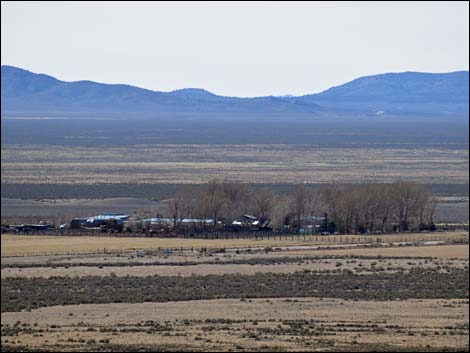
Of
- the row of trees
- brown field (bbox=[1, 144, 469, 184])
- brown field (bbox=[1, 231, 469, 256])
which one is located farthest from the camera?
brown field (bbox=[1, 144, 469, 184])

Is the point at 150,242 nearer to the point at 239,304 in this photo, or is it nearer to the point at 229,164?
the point at 239,304

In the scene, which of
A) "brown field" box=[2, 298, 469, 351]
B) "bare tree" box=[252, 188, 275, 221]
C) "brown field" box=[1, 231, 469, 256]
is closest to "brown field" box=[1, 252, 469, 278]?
"brown field" box=[1, 231, 469, 256]

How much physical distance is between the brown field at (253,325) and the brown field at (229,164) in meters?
44.8

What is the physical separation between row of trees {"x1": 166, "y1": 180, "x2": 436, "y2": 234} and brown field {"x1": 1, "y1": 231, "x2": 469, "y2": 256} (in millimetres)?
2270

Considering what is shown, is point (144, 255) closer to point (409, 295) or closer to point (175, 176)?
point (409, 295)

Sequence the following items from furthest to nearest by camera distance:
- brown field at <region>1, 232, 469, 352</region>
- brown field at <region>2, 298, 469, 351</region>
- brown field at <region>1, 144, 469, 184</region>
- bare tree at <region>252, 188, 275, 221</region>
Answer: brown field at <region>1, 144, 469, 184</region> → bare tree at <region>252, 188, 275, 221</region> → brown field at <region>1, 232, 469, 352</region> → brown field at <region>2, 298, 469, 351</region>

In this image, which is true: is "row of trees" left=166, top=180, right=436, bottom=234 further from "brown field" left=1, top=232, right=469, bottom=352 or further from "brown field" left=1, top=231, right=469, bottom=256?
"brown field" left=1, top=232, right=469, bottom=352

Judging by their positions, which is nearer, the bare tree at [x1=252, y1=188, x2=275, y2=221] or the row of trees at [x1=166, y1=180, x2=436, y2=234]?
the row of trees at [x1=166, y1=180, x2=436, y2=234]

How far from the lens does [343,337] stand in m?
22.7

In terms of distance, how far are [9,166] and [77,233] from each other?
44.2m

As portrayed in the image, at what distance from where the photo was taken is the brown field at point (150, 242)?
3847 cm

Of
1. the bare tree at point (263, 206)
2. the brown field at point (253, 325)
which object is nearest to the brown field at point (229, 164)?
the bare tree at point (263, 206)

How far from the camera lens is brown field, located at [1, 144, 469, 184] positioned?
75938mm

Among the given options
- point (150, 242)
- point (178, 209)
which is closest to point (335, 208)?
point (178, 209)
